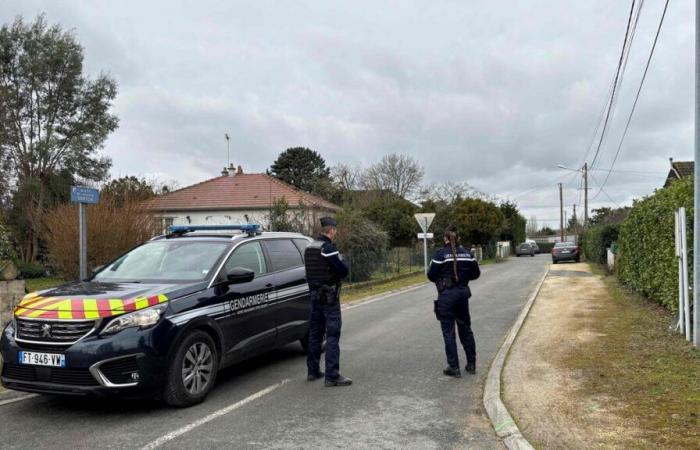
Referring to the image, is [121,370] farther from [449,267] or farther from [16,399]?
[449,267]

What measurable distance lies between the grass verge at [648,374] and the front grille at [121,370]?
4.27 metres

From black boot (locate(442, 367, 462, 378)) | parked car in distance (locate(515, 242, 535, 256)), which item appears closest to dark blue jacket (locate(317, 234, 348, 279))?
black boot (locate(442, 367, 462, 378))

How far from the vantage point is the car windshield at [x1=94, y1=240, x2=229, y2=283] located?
6301mm

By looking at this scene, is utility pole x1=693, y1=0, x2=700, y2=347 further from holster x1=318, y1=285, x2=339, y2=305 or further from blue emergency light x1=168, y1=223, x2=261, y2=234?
blue emergency light x1=168, y1=223, x2=261, y2=234

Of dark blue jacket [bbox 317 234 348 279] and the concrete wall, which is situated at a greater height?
dark blue jacket [bbox 317 234 348 279]

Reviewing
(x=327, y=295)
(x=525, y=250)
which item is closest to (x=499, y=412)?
(x=327, y=295)

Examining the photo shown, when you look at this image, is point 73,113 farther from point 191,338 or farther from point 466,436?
point 466,436

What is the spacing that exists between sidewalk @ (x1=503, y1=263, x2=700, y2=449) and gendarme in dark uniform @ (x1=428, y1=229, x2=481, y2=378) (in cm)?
71

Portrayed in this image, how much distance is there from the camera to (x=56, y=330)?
5168mm

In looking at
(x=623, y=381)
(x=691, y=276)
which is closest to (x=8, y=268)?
(x=623, y=381)

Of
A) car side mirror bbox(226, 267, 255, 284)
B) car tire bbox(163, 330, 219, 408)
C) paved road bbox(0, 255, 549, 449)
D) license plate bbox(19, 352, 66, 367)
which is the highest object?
car side mirror bbox(226, 267, 255, 284)

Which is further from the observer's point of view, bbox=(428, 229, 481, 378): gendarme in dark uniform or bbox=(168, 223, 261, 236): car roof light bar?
bbox=(168, 223, 261, 236): car roof light bar

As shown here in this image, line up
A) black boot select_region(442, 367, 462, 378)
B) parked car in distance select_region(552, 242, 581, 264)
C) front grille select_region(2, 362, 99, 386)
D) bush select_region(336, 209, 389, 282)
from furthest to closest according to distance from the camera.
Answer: parked car in distance select_region(552, 242, 581, 264) < bush select_region(336, 209, 389, 282) < black boot select_region(442, 367, 462, 378) < front grille select_region(2, 362, 99, 386)

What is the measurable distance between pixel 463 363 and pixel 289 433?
135 inches
